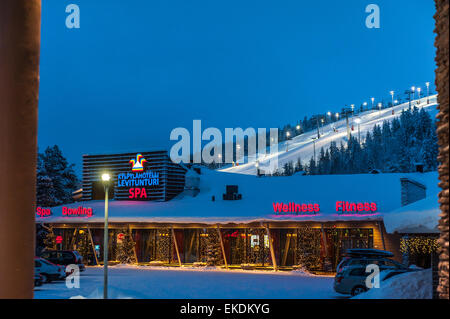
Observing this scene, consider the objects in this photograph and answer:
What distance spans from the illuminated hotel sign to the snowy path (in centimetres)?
1157

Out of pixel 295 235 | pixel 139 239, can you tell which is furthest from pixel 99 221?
pixel 295 235

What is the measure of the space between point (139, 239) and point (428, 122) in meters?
96.6

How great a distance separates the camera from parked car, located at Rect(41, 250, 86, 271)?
2873 centimetres

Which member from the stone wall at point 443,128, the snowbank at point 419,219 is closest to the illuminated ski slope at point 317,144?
the snowbank at point 419,219

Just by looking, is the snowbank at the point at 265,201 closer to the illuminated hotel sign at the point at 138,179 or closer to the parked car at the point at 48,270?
the illuminated hotel sign at the point at 138,179

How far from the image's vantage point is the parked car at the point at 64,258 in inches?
1131

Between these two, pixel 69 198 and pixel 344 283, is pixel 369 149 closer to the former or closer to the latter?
pixel 69 198

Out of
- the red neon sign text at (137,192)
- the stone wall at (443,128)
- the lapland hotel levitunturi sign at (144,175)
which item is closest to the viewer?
the stone wall at (443,128)

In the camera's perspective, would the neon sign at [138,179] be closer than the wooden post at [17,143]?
No

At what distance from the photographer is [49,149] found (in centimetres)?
6694

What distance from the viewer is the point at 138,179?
39.8 m

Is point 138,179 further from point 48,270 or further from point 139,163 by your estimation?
point 48,270

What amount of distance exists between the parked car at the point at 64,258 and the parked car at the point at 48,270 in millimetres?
3075

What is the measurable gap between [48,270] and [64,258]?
397 centimetres
